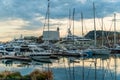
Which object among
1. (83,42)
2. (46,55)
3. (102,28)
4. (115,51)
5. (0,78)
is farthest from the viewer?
(83,42)

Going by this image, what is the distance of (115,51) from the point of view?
9531cm

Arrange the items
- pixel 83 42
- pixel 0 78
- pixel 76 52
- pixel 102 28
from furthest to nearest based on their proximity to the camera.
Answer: pixel 83 42 < pixel 102 28 < pixel 76 52 < pixel 0 78

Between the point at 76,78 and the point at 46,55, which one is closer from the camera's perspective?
the point at 76,78

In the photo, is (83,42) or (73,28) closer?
(73,28)

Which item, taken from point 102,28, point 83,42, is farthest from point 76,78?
point 83,42

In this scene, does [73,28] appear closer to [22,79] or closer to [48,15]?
[48,15]

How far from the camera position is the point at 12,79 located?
22.9 m

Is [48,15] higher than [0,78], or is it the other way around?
[48,15]

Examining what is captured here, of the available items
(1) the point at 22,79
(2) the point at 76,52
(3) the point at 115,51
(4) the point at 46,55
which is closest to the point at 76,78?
(1) the point at 22,79

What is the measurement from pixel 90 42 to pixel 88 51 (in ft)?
103

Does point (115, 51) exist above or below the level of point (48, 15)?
below

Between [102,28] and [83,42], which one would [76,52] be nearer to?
[102,28]

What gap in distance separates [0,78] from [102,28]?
66293mm

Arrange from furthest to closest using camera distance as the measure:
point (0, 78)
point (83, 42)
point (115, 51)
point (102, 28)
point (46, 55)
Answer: point (83, 42) < point (115, 51) < point (102, 28) < point (46, 55) < point (0, 78)
